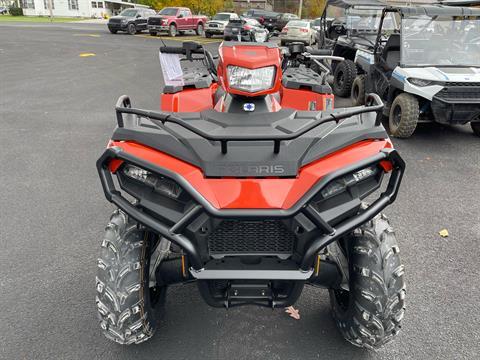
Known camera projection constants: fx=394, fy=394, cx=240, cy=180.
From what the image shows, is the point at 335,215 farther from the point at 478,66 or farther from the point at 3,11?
the point at 3,11

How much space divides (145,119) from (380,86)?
5846 millimetres

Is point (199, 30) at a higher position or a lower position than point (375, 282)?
higher

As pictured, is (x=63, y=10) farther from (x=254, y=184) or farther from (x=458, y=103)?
(x=254, y=184)

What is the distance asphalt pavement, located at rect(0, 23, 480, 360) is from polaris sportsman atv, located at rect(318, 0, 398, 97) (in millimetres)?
2787

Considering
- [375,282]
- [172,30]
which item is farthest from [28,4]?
[375,282]

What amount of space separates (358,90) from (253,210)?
22.8ft

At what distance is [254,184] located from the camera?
164 cm

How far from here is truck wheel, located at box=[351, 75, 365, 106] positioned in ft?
25.3

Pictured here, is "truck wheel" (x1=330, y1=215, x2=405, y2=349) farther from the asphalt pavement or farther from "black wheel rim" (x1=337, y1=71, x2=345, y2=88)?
"black wheel rim" (x1=337, y1=71, x2=345, y2=88)

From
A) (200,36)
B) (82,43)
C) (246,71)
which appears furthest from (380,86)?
(200,36)

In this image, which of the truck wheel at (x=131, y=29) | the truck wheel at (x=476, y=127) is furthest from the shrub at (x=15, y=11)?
the truck wheel at (x=476, y=127)

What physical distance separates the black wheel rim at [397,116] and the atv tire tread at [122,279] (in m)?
5.24

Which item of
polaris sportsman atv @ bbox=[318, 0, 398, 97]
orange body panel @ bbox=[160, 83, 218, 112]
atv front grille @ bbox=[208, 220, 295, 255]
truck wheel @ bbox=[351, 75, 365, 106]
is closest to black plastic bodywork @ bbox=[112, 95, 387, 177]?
atv front grille @ bbox=[208, 220, 295, 255]

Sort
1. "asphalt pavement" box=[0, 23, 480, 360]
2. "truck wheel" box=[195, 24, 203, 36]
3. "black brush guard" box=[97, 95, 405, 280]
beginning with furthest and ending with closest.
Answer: "truck wheel" box=[195, 24, 203, 36] → "asphalt pavement" box=[0, 23, 480, 360] → "black brush guard" box=[97, 95, 405, 280]
